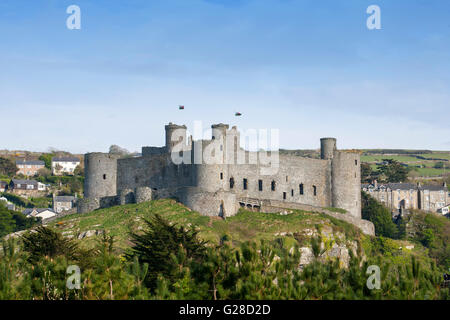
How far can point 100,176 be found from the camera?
58.4 metres

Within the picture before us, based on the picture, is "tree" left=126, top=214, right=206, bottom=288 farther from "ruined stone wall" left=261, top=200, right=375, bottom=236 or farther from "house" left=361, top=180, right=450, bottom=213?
"house" left=361, top=180, right=450, bottom=213

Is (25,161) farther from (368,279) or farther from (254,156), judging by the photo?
(368,279)

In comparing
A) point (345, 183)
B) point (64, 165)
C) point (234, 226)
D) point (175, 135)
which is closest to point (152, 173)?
point (175, 135)

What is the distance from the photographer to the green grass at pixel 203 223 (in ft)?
151

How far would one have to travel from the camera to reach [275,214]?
51.1 meters

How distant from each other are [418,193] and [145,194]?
6391cm

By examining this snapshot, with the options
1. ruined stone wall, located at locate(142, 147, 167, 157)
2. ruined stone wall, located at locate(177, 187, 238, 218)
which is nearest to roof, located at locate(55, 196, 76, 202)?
ruined stone wall, located at locate(142, 147, 167, 157)

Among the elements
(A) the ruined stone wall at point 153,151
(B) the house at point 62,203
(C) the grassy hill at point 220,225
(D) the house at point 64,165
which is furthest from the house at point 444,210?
(D) the house at point 64,165

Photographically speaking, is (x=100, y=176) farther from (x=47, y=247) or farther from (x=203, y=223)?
(x=47, y=247)

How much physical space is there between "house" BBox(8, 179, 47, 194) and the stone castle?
183 ft

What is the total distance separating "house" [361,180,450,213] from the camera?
326 feet

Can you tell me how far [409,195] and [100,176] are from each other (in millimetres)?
61665

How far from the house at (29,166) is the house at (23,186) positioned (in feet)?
52.0

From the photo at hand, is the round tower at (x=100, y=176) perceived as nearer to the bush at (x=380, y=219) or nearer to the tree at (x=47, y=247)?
the tree at (x=47, y=247)
